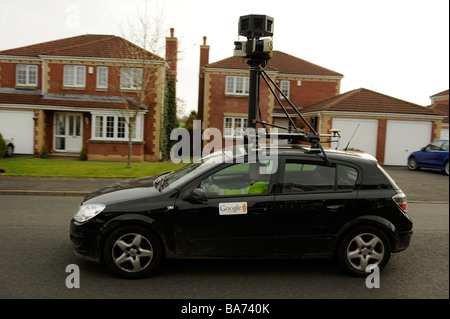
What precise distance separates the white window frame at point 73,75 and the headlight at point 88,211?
66.1 feet

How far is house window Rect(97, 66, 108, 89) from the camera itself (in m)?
22.6

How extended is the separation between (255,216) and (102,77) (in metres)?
20.8

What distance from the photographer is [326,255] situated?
4.60 meters

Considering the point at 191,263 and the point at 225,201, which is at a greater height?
the point at 225,201

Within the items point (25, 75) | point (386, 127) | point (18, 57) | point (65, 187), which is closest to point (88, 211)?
point (65, 187)

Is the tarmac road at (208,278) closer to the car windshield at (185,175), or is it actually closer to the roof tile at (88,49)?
the car windshield at (185,175)

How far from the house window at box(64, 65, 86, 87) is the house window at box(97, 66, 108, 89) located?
876 millimetres

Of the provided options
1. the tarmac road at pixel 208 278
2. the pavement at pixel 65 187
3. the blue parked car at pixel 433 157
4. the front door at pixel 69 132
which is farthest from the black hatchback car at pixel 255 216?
the front door at pixel 69 132

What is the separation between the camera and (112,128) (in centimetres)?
2169
